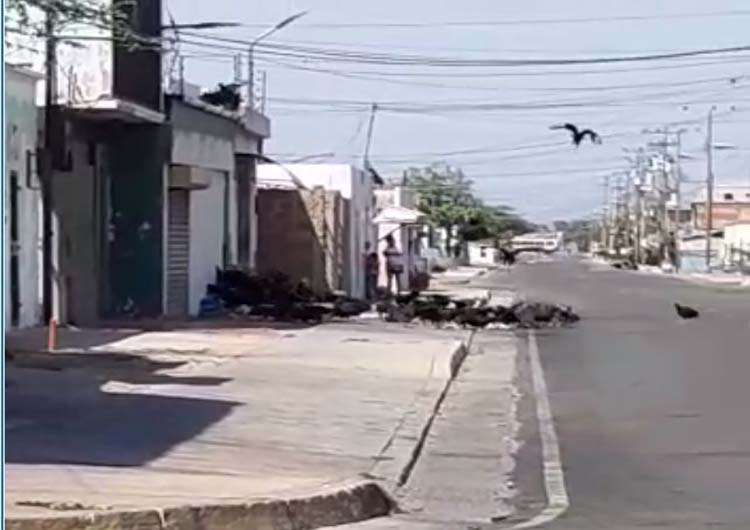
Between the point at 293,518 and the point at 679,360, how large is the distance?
19.5 meters

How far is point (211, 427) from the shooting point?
1762cm

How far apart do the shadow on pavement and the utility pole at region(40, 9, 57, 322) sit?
697 centimetres

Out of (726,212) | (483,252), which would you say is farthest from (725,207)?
(483,252)

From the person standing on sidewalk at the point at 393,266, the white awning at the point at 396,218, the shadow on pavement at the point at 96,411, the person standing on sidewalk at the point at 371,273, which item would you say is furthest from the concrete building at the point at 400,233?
the shadow on pavement at the point at 96,411

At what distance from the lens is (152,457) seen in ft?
49.1

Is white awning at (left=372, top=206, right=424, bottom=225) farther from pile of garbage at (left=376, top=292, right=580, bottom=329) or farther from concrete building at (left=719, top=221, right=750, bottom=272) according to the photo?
concrete building at (left=719, top=221, right=750, bottom=272)

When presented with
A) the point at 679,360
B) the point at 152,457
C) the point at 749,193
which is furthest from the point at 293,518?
the point at 749,193

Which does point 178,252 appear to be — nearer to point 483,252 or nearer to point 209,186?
point 209,186

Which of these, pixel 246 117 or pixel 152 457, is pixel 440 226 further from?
pixel 152 457

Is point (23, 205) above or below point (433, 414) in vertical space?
above

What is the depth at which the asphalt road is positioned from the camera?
13.5 metres

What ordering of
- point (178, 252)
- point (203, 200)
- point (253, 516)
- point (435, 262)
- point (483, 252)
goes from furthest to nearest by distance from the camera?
point (483, 252), point (435, 262), point (203, 200), point (178, 252), point (253, 516)

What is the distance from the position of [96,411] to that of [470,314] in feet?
82.9

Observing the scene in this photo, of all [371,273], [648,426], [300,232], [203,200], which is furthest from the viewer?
[371,273]
